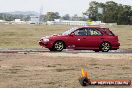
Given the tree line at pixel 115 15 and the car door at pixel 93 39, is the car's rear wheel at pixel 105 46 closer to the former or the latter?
the car door at pixel 93 39

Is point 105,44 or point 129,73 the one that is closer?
point 129,73

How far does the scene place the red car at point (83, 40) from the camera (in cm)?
2506

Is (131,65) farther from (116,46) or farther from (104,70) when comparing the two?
(116,46)

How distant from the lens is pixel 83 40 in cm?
2552

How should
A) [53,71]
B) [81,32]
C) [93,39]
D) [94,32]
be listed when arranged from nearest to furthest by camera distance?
[53,71] < [93,39] < [81,32] < [94,32]

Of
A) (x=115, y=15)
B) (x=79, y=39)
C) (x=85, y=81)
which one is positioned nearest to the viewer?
(x=85, y=81)

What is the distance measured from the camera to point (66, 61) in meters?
19.2

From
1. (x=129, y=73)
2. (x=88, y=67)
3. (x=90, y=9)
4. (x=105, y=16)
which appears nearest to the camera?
(x=129, y=73)

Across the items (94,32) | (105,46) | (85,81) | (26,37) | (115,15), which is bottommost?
(115,15)

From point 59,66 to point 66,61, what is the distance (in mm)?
2005

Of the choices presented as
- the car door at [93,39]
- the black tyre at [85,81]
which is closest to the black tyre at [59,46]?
the car door at [93,39]

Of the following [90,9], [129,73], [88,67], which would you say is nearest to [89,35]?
[88,67]

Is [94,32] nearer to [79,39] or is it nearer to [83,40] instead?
[83,40]

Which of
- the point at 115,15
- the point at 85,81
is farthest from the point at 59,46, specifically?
the point at 115,15
